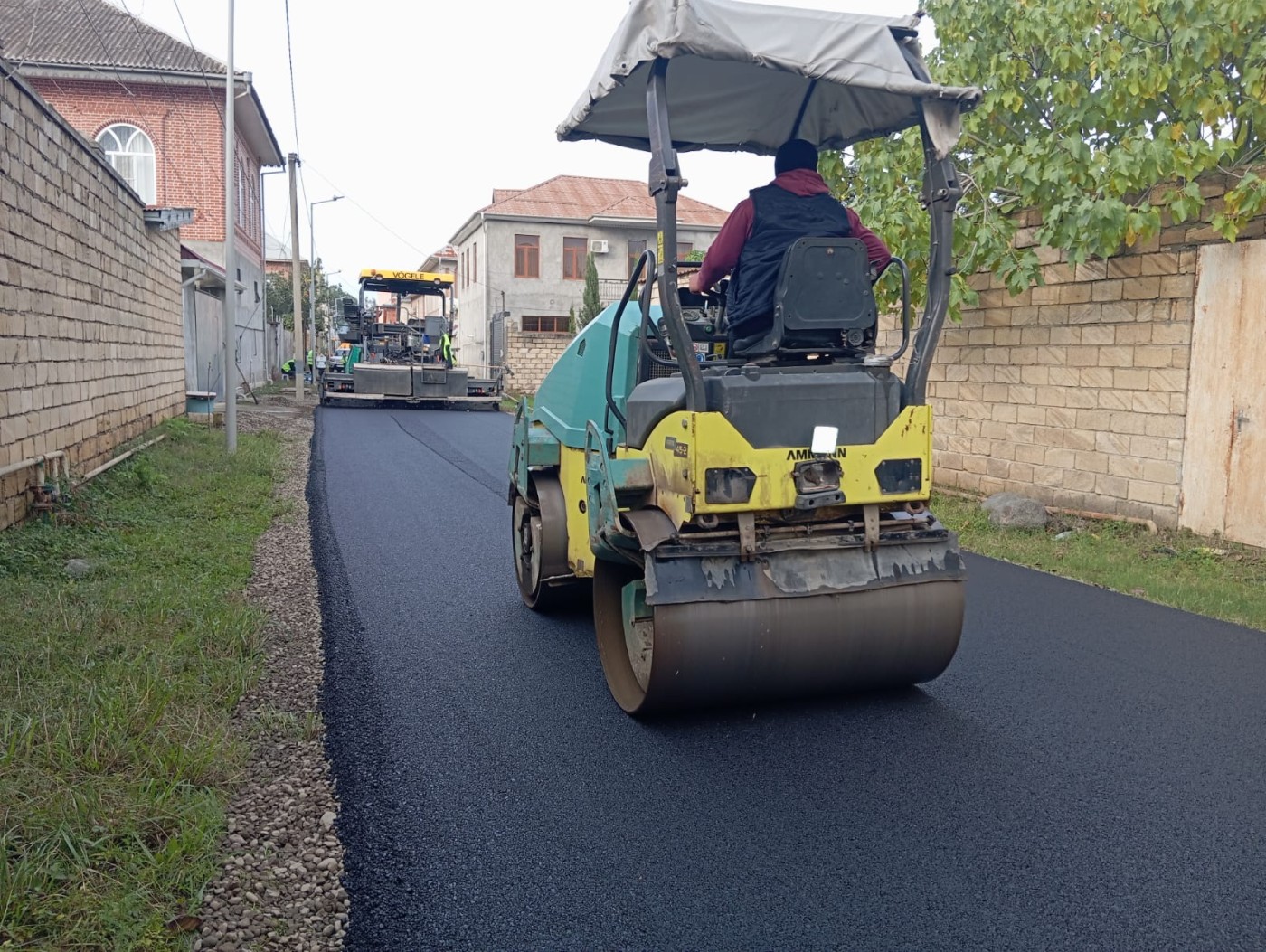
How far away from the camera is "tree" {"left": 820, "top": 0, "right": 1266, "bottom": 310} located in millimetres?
6945

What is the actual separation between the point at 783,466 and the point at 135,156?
2415cm

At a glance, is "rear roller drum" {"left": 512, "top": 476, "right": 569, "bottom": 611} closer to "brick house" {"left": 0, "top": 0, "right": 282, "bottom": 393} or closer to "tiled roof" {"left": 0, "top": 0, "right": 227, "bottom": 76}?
"brick house" {"left": 0, "top": 0, "right": 282, "bottom": 393}

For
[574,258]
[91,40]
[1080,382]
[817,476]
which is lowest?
[817,476]

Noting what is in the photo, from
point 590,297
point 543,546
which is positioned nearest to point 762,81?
point 543,546

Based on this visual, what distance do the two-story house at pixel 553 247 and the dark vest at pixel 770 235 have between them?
1202 inches

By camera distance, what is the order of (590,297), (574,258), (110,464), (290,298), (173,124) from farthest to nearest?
1. (290,298)
2. (574,258)
3. (590,297)
4. (173,124)
5. (110,464)

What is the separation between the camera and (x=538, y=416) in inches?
239

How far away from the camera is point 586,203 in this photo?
36.9 m

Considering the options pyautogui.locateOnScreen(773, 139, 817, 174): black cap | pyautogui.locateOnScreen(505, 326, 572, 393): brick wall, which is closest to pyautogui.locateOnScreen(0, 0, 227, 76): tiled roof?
pyautogui.locateOnScreen(505, 326, 572, 393): brick wall

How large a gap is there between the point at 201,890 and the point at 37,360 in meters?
6.07

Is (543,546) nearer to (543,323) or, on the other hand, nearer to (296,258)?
(296,258)

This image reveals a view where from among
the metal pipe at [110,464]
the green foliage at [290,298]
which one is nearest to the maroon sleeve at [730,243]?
the metal pipe at [110,464]

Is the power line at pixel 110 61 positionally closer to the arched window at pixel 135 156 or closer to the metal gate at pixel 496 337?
the arched window at pixel 135 156

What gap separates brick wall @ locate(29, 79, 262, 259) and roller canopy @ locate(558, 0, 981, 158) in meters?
21.0
